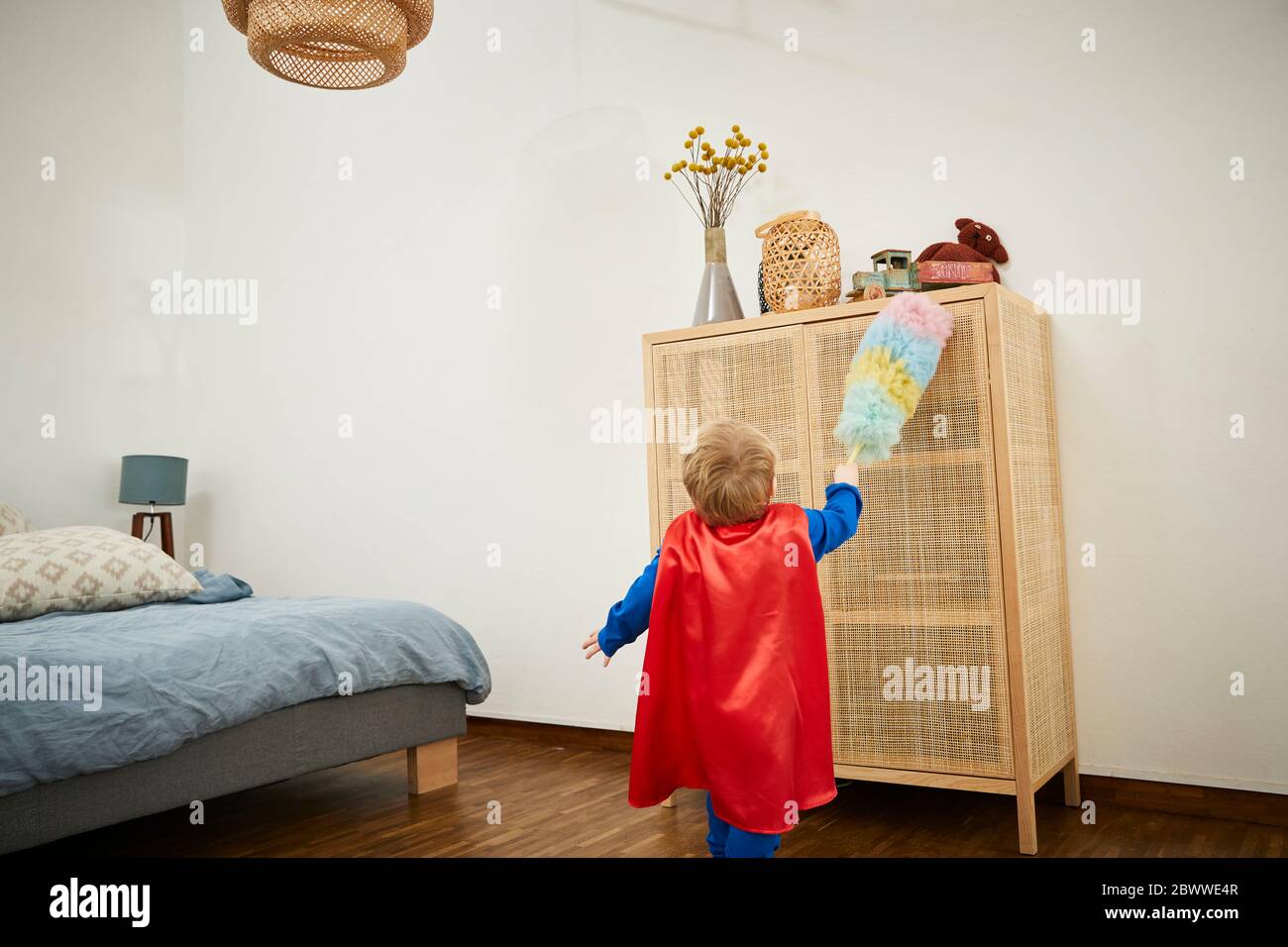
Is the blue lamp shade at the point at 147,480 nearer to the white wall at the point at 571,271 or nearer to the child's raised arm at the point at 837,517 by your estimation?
the white wall at the point at 571,271

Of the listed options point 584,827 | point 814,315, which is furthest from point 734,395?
point 584,827

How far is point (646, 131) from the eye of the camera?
3.65 m

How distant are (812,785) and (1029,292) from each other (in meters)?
1.73

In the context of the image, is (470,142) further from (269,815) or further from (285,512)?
(269,815)

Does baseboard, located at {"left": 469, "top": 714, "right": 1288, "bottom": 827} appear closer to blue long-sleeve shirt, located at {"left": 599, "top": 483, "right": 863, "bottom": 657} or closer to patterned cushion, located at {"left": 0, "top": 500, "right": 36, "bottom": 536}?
blue long-sleeve shirt, located at {"left": 599, "top": 483, "right": 863, "bottom": 657}

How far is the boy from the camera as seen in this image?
1821 millimetres

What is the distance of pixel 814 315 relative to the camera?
8.98 ft

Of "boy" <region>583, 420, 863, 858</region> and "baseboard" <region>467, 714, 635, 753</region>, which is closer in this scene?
"boy" <region>583, 420, 863, 858</region>

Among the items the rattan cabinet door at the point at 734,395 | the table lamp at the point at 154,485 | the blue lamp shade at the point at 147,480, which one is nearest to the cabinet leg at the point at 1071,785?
the rattan cabinet door at the point at 734,395

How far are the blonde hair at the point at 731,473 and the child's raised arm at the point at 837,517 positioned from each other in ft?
0.41

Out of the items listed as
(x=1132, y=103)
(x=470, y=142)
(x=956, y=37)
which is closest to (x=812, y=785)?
(x=1132, y=103)

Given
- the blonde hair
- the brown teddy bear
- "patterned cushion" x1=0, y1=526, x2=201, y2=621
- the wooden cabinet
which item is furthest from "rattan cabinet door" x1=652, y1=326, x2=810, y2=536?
"patterned cushion" x1=0, y1=526, x2=201, y2=621

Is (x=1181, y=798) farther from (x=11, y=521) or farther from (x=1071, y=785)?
(x=11, y=521)

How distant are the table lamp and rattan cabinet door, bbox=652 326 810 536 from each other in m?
2.53
